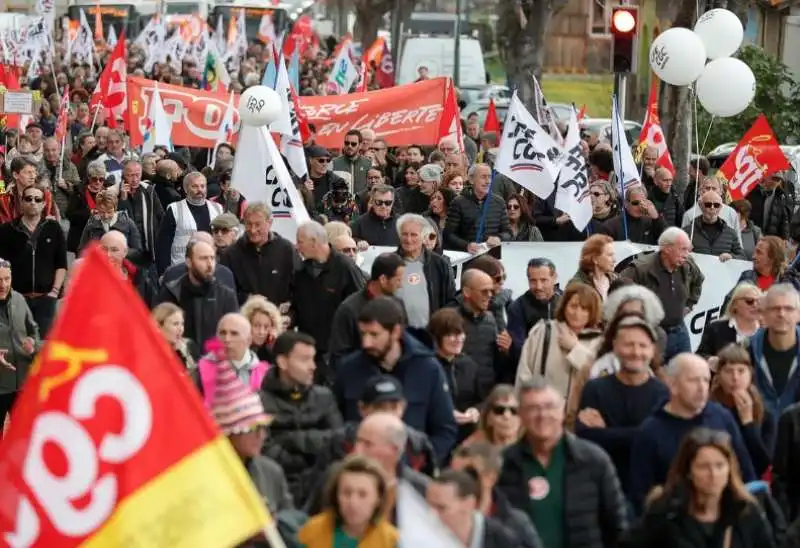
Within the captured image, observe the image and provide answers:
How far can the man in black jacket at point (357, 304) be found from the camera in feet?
35.6

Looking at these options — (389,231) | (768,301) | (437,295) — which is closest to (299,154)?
(389,231)

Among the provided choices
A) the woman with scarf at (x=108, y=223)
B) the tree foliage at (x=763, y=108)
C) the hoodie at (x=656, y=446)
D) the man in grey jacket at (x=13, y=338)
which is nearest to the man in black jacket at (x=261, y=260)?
the man in grey jacket at (x=13, y=338)

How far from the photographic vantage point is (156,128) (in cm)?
2097

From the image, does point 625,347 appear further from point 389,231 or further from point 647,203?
point 647,203

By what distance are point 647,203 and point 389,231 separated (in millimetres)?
2467

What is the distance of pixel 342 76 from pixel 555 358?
69.2 feet

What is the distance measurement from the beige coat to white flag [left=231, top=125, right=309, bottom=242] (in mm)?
4740

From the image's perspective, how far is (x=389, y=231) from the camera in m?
15.0

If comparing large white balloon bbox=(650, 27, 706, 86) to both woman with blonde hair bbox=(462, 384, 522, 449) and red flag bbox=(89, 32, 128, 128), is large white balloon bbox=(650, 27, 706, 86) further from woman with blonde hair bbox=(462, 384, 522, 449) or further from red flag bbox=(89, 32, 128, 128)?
woman with blonde hair bbox=(462, 384, 522, 449)

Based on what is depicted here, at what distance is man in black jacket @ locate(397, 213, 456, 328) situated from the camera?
41.0 feet

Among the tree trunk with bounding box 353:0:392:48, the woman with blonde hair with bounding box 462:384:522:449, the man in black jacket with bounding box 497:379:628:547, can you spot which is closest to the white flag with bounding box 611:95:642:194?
the woman with blonde hair with bounding box 462:384:522:449

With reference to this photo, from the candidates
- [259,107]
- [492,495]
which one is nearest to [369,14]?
[259,107]

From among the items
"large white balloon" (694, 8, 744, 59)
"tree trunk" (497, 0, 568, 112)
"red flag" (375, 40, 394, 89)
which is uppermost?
"large white balloon" (694, 8, 744, 59)

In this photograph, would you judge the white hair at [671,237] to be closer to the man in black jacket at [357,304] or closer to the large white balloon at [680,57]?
the man in black jacket at [357,304]
